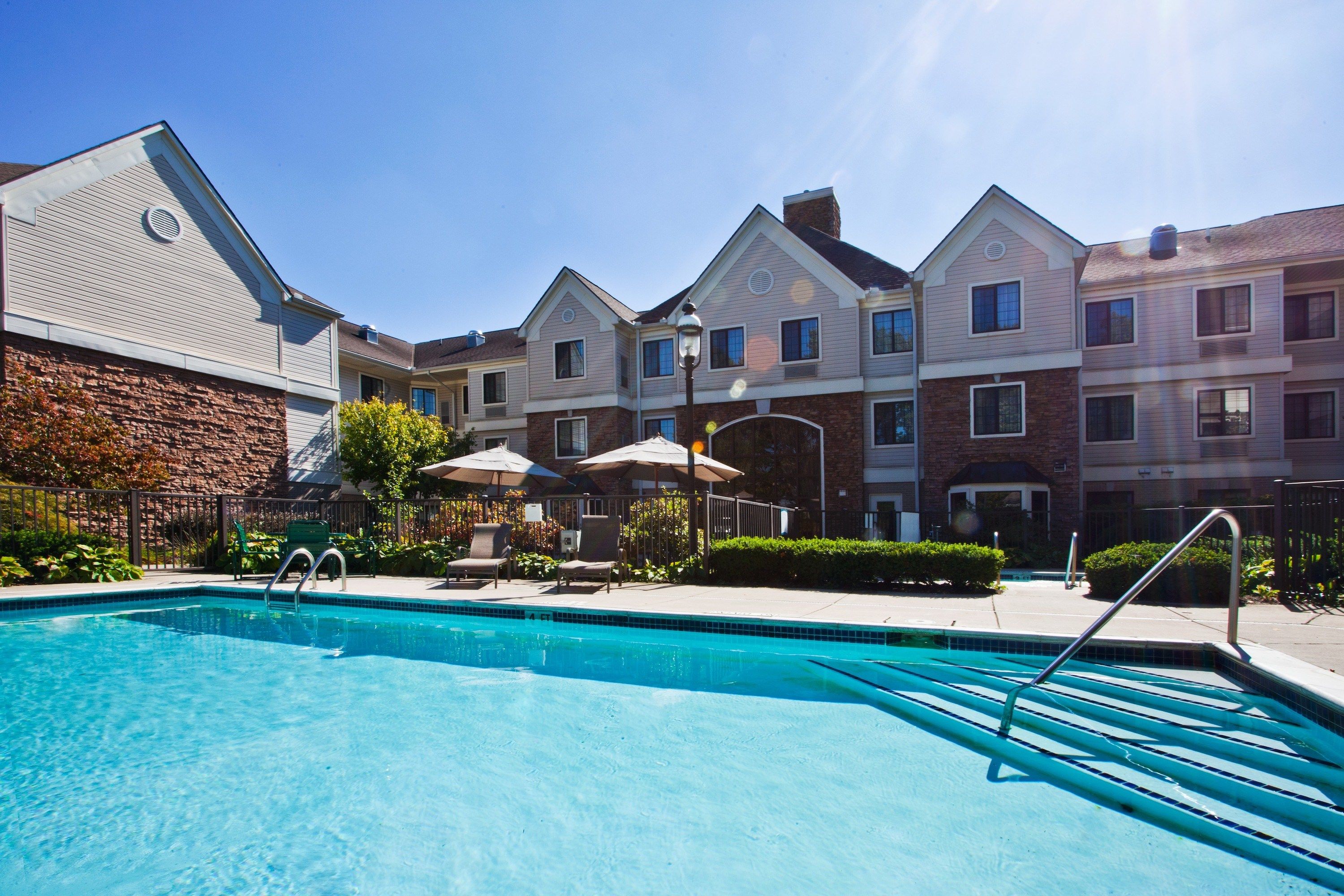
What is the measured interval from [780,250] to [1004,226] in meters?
6.67

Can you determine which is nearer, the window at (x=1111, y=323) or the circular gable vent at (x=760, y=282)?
the window at (x=1111, y=323)

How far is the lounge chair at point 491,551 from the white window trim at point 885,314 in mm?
13668

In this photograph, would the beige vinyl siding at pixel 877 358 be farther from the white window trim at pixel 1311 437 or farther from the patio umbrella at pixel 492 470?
the patio umbrella at pixel 492 470

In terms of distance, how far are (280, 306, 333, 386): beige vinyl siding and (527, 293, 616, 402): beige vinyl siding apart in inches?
268

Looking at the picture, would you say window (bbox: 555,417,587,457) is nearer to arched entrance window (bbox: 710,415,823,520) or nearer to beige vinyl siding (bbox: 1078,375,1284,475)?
arched entrance window (bbox: 710,415,823,520)

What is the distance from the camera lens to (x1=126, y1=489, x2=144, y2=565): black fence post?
41.9ft

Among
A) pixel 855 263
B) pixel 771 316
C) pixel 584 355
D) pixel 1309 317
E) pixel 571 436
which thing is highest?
pixel 855 263

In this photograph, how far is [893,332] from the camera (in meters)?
20.8

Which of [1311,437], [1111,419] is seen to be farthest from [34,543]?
[1311,437]

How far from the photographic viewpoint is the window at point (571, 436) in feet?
78.9

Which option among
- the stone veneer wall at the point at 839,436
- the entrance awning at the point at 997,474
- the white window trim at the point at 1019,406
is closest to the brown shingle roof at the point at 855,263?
the white window trim at the point at 1019,406

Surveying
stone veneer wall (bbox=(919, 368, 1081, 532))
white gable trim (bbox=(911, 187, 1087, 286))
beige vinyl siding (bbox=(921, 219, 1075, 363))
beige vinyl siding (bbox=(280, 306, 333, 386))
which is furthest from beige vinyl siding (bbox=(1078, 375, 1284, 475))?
beige vinyl siding (bbox=(280, 306, 333, 386))

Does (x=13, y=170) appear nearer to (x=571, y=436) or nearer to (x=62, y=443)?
(x=62, y=443)

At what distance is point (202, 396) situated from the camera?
58.3ft
